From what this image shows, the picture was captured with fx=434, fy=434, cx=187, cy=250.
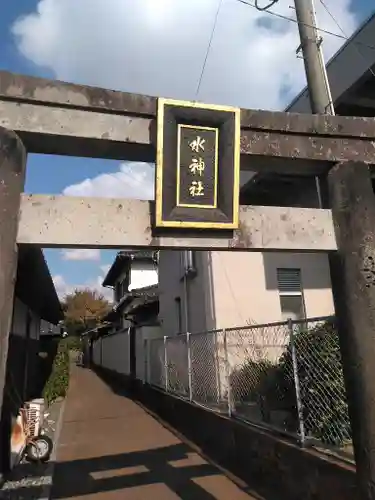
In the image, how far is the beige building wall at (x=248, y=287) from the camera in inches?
419

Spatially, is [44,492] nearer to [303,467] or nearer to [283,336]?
[303,467]

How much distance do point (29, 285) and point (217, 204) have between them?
18.3 feet

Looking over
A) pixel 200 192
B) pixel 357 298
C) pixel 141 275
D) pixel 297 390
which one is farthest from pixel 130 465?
pixel 141 275

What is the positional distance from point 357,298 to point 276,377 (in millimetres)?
3218

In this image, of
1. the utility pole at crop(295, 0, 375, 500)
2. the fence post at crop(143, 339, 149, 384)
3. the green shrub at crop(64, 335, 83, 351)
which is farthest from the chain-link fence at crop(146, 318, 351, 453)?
the green shrub at crop(64, 335, 83, 351)

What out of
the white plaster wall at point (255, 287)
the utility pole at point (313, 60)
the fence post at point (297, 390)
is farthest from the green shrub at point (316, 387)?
the white plaster wall at point (255, 287)

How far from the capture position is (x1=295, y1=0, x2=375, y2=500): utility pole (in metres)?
3.67

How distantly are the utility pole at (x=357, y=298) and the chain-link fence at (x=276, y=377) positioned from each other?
1162 mm

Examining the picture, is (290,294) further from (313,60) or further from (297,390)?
(313,60)

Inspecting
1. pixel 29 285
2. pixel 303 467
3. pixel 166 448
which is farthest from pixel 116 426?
pixel 303 467

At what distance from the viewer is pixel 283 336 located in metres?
6.73

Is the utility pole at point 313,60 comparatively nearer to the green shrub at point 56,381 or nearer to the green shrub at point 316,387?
the green shrub at point 316,387

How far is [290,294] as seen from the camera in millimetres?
11234

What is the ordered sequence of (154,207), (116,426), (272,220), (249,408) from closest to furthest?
1. (154,207)
2. (272,220)
3. (249,408)
4. (116,426)
